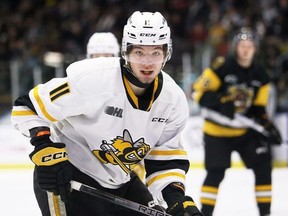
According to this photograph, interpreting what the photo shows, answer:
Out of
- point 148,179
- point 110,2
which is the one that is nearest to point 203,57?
point 110,2

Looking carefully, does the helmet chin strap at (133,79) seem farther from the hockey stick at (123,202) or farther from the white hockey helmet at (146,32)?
the hockey stick at (123,202)

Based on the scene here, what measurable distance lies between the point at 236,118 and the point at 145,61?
1752 millimetres

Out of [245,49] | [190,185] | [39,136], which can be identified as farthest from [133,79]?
[190,185]

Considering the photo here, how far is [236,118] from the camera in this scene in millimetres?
3947

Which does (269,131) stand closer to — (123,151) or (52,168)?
(123,151)

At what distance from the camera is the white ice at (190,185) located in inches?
172

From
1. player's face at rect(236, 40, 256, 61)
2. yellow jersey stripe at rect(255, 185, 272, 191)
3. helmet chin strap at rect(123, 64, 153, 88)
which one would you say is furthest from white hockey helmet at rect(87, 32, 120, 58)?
helmet chin strap at rect(123, 64, 153, 88)

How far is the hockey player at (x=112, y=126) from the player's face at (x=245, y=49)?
4.68ft

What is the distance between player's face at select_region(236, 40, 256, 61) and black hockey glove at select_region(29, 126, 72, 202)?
1.82 metres

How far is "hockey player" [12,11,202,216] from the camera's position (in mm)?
2322

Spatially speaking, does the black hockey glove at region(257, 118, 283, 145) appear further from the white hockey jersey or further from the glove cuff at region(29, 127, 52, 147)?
the glove cuff at region(29, 127, 52, 147)

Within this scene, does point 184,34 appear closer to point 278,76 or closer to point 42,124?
point 278,76

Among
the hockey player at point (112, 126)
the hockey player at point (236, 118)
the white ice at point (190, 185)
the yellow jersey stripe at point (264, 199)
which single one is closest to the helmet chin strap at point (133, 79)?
the hockey player at point (112, 126)

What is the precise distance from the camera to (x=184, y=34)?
26.5ft
